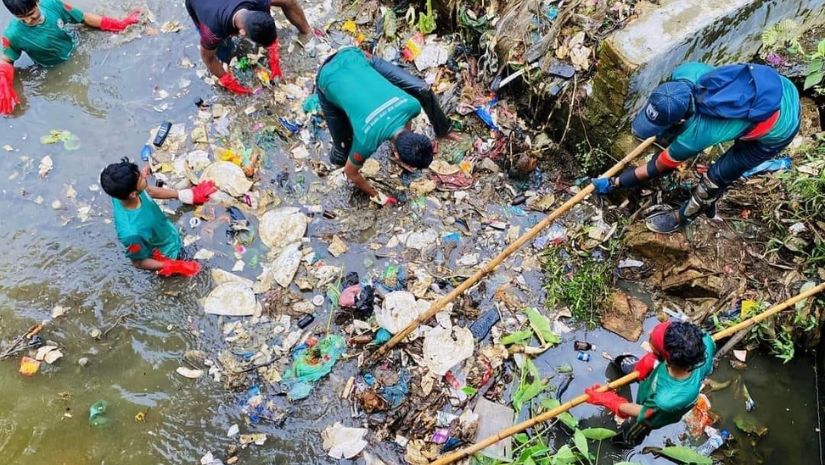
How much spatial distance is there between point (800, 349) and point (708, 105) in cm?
219

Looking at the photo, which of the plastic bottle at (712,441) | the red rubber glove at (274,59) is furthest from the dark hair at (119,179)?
the plastic bottle at (712,441)

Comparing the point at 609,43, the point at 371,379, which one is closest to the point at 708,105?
the point at 609,43

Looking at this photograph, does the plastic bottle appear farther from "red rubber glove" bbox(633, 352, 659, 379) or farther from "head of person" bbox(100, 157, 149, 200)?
"head of person" bbox(100, 157, 149, 200)

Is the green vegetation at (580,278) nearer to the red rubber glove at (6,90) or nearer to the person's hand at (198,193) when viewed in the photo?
the person's hand at (198,193)

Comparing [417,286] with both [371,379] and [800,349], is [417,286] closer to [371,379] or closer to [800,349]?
[371,379]

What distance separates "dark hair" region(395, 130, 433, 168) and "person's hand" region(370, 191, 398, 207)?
3.23 ft

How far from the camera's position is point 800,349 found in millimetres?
4527

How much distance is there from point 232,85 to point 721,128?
4.34 m

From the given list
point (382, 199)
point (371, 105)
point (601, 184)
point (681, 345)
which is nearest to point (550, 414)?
point (681, 345)

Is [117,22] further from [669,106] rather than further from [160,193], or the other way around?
[669,106]

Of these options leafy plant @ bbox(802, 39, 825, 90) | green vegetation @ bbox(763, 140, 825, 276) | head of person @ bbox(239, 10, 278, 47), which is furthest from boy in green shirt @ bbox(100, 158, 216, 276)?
leafy plant @ bbox(802, 39, 825, 90)

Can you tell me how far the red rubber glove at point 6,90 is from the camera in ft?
18.4

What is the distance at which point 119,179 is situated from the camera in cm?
387

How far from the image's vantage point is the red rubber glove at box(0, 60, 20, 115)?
561 cm
